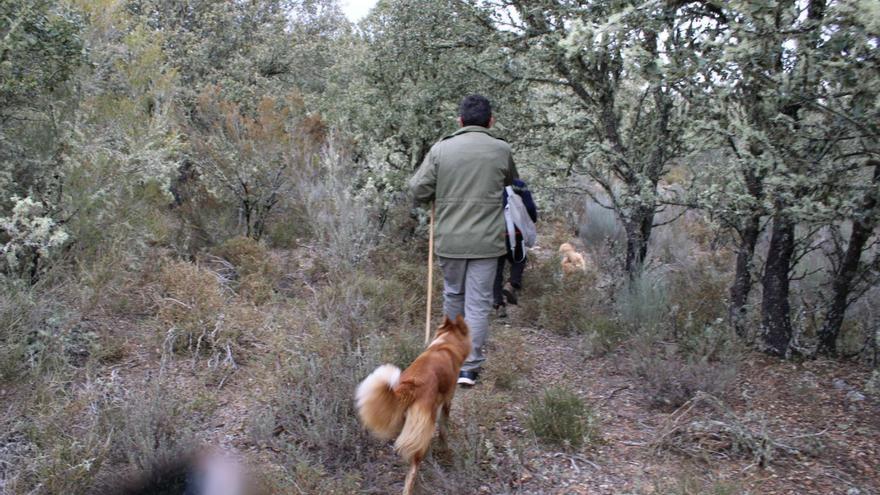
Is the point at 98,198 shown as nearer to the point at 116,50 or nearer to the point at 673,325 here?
the point at 116,50

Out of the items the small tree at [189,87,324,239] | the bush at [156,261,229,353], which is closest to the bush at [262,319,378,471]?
the bush at [156,261,229,353]

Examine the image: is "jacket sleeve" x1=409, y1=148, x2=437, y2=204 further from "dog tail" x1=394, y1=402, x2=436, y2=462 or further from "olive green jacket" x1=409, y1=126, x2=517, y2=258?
"dog tail" x1=394, y1=402, x2=436, y2=462

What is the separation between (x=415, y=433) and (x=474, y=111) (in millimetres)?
2242

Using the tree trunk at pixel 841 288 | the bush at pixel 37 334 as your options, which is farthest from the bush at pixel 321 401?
the tree trunk at pixel 841 288

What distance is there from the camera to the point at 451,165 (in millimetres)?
4297

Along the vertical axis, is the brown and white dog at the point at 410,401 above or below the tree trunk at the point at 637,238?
below

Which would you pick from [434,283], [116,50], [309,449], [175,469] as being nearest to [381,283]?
[434,283]

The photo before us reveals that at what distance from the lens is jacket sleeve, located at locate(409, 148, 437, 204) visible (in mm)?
4367

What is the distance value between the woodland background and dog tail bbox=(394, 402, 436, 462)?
0.32 m

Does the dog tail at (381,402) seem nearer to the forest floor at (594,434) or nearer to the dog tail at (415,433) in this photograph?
the dog tail at (415,433)

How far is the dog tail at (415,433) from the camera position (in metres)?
2.94

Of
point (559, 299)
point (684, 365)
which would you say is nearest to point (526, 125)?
point (559, 299)

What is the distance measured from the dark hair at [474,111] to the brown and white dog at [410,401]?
165cm

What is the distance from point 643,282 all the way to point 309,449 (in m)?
3.12
